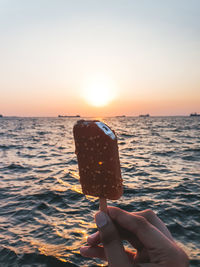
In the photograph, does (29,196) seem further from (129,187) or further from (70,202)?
(129,187)

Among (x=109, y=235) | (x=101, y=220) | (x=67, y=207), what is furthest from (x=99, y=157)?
(x=67, y=207)

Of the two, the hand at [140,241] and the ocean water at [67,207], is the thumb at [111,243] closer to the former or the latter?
the hand at [140,241]

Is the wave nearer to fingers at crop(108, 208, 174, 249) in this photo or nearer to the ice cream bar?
fingers at crop(108, 208, 174, 249)

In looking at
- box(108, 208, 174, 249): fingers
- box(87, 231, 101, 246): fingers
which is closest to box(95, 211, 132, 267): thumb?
box(108, 208, 174, 249): fingers

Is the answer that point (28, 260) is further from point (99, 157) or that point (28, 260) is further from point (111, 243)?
point (99, 157)

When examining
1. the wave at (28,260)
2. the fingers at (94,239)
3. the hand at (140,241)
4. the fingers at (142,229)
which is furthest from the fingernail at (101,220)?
the wave at (28,260)

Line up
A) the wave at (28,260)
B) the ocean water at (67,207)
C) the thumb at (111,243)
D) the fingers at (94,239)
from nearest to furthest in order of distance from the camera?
the thumb at (111,243) → the fingers at (94,239) → the wave at (28,260) → the ocean water at (67,207)
